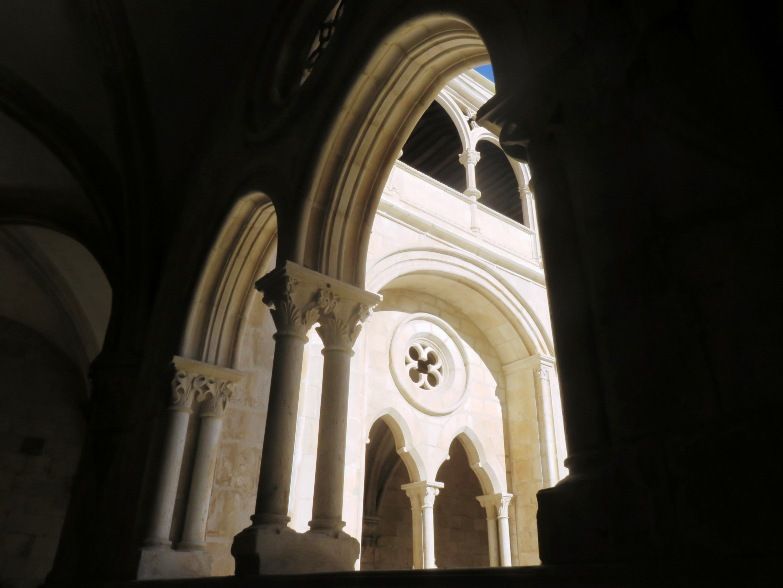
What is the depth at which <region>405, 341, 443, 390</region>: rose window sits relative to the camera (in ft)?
26.7

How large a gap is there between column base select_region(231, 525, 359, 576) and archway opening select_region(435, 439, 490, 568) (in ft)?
25.6

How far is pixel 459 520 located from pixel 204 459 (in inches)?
302

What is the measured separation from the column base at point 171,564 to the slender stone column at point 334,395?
1342 mm

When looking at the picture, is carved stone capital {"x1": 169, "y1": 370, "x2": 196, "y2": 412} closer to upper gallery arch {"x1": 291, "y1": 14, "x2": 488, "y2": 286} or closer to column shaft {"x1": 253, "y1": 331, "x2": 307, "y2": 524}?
column shaft {"x1": 253, "y1": 331, "x2": 307, "y2": 524}

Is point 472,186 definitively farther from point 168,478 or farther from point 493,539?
point 168,478

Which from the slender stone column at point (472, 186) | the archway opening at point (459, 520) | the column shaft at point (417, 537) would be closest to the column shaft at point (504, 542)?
the column shaft at point (417, 537)

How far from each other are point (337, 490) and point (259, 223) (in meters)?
2.26

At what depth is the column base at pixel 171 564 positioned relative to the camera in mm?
4020

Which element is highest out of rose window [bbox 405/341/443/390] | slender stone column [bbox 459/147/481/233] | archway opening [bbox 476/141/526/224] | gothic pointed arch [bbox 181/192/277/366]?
archway opening [bbox 476/141/526/224]

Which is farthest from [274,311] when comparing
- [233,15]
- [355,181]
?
[233,15]

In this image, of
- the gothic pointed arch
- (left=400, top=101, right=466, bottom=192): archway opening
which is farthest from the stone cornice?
the gothic pointed arch

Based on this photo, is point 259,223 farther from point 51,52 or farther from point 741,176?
point 741,176

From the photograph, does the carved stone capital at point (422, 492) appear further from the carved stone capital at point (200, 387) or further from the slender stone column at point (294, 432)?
the slender stone column at point (294, 432)

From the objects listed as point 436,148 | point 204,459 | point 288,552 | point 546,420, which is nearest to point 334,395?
point 288,552
